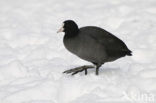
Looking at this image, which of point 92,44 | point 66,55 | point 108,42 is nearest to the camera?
point 92,44

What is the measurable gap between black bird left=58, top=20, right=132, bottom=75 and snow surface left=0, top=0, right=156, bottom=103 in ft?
0.87

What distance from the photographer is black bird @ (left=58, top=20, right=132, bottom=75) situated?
20.1ft

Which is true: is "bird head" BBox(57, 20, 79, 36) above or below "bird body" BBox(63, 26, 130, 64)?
above

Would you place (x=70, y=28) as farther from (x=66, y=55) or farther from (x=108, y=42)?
(x=66, y=55)

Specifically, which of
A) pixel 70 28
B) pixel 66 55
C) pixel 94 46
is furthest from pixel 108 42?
pixel 66 55

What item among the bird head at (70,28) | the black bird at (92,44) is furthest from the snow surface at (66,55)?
the bird head at (70,28)

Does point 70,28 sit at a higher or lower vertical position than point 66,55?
higher

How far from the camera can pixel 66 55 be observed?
7648mm

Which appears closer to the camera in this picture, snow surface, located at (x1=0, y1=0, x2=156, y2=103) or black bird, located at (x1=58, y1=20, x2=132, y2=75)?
snow surface, located at (x1=0, y1=0, x2=156, y2=103)

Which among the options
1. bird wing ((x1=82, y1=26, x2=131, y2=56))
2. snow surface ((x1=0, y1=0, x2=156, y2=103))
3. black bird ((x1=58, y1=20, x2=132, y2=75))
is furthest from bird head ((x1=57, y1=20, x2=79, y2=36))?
snow surface ((x1=0, y1=0, x2=156, y2=103))

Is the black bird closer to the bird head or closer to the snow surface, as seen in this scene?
the bird head

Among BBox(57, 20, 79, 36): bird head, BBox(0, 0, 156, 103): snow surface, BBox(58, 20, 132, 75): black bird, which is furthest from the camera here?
BBox(57, 20, 79, 36): bird head

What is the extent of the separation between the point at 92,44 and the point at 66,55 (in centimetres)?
157

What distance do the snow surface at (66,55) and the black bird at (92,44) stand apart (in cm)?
27
